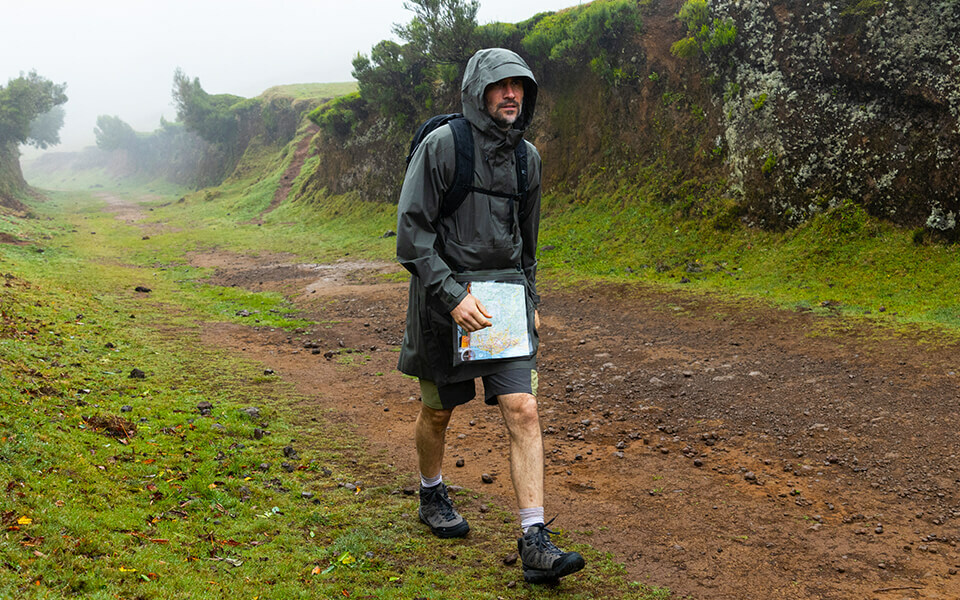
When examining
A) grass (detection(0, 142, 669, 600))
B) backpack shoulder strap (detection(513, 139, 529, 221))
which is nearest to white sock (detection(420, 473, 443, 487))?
grass (detection(0, 142, 669, 600))

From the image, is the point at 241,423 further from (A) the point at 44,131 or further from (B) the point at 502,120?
(A) the point at 44,131

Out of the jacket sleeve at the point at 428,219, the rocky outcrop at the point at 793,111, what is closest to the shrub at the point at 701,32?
the rocky outcrop at the point at 793,111

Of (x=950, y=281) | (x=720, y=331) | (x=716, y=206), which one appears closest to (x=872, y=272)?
(x=950, y=281)

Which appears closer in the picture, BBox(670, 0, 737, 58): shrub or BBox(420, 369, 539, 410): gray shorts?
BBox(420, 369, 539, 410): gray shorts

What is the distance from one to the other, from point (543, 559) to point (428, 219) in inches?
72.7

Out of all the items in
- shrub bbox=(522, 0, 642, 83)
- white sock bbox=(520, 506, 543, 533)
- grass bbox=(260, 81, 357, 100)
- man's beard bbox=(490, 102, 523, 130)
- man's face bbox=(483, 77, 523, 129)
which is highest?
grass bbox=(260, 81, 357, 100)

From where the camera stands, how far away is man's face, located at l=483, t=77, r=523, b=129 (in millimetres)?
3594

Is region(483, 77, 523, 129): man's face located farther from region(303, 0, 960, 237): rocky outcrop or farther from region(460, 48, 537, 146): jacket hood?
region(303, 0, 960, 237): rocky outcrop

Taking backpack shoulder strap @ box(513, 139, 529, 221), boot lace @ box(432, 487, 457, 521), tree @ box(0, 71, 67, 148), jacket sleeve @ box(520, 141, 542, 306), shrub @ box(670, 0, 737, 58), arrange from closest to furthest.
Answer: backpack shoulder strap @ box(513, 139, 529, 221), jacket sleeve @ box(520, 141, 542, 306), boot lace @ box(432, 487, 457, 521), shrub @ box(670, 0, 737, 58), tree @ box(0, 71, 67, 148)

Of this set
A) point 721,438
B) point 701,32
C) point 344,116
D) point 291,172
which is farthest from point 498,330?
point 291,172

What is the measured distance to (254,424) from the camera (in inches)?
228

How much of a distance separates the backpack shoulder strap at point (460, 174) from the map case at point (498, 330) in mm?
451

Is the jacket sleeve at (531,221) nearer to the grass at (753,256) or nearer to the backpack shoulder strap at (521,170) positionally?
the backpack shoulder strap at (521,170)

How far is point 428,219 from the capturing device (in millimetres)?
3449
